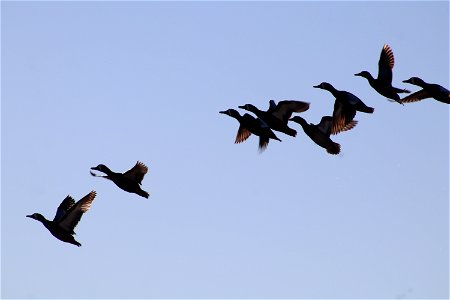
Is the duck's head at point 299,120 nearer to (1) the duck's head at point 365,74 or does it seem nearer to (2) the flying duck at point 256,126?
(2) the flying duck at point 256,126

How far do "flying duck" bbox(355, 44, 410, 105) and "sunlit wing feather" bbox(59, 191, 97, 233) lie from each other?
29.1 feet

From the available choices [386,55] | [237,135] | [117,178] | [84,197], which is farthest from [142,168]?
[386,55]

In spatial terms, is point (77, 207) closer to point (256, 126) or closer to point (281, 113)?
point (256, 126)

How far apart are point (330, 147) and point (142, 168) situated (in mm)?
5728

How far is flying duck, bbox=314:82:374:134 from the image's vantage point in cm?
2720

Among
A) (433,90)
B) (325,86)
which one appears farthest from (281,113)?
(433,90)

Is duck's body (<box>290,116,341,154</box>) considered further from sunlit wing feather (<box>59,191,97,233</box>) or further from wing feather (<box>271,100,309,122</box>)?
sunlit wing feather (<box>59,191,97,233</box>)

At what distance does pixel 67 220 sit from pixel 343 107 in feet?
29.1

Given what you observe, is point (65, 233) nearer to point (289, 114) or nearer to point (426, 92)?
point (289, 114)

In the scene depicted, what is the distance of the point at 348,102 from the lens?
27.5 metres

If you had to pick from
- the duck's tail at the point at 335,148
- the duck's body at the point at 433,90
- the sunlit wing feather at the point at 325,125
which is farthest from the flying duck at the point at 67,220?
the duck's body at the point at 433,90

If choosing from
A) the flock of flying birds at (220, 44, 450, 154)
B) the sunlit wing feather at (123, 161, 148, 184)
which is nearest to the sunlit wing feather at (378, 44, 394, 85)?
the flock of flying birds at (220, 44, 450, 154)

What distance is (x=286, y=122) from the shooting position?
28.5 meters

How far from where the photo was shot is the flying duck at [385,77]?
27.3m
